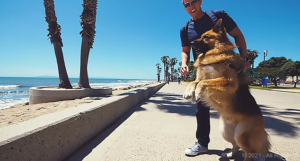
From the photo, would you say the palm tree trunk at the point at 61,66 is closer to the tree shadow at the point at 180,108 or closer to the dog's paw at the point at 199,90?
the tree shadow at the point at 180,108

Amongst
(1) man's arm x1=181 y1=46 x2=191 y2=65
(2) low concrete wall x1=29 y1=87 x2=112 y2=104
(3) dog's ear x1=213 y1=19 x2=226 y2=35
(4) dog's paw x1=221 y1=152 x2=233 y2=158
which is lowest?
(4) dog's paw x1=221 y1=152 x2=233 y2=158

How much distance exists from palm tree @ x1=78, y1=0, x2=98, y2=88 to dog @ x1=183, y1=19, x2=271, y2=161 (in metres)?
10.0

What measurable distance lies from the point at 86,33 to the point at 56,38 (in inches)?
69.8

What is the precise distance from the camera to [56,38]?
10.2 metres

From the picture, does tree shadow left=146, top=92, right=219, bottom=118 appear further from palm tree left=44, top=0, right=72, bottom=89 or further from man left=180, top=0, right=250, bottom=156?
palm tree left=44, top=0, right=72, bottom=89

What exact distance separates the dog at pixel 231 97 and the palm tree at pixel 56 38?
9.96 meters

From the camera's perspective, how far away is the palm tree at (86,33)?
10672 mm

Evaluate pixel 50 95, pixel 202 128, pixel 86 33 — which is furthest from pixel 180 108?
pixel 86 33

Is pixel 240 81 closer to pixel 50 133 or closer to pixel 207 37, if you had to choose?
pixel 207 37

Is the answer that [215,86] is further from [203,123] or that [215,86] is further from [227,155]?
[227,155]

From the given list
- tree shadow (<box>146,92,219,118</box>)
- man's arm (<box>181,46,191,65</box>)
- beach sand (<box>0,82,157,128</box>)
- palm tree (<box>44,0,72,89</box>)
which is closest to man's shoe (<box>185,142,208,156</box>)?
man's arm (<box>181,46,191,65</box>)

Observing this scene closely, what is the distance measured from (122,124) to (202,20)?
2.94 meters

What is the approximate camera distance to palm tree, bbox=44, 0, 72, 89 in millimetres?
10148

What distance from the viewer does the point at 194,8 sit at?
8.29 feet
